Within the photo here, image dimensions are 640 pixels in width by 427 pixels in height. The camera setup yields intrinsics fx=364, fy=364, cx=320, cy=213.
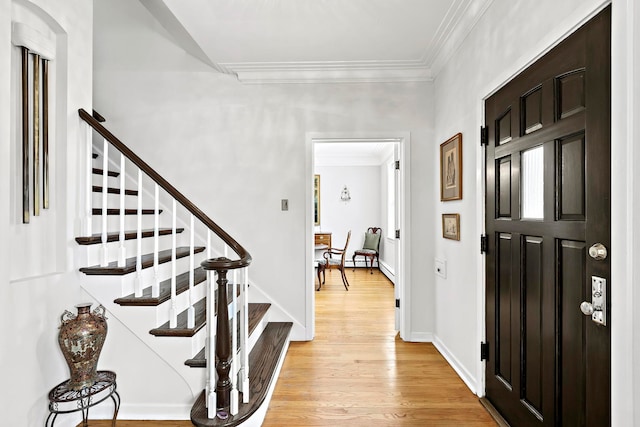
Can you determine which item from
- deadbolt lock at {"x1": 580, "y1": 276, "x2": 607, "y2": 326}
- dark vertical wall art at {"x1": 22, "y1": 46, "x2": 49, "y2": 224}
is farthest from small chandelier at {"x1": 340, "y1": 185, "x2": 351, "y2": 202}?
deadbolt lock at {"x1": 580, "y1": 276, "x2": 607, "y2": 326}

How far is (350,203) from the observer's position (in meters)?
8.08

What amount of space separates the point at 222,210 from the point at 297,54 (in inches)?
62.0

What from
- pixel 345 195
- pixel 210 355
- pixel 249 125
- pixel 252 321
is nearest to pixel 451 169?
pixel 249 125

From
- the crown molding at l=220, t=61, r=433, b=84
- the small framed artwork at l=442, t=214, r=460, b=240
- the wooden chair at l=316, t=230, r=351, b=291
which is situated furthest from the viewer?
the wooden chair at l=316, t=230, r=351, b=291

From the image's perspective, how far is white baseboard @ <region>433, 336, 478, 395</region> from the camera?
8.22ft

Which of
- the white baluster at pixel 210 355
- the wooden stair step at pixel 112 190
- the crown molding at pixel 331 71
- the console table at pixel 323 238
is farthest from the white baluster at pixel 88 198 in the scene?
the console table at pixel 323 238

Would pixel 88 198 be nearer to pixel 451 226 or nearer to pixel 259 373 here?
pixel 259 373

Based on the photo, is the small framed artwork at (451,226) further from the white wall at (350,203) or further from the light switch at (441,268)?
the white wall at (350,203)

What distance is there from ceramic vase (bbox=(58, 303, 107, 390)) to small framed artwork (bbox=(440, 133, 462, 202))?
2.50 metres

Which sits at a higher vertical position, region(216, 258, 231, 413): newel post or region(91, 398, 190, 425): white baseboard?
region(216, 258, 231, 413): newel post

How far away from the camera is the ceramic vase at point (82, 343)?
1837 mm

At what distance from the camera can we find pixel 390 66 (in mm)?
3336

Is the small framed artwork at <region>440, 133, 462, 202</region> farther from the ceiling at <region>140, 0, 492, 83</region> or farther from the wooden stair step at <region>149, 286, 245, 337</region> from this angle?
the wooden stair step at <region>149, 286, 245, 337</region>

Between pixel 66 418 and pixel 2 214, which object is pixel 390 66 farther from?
pixel 66 418
